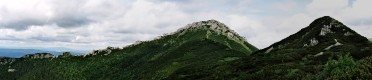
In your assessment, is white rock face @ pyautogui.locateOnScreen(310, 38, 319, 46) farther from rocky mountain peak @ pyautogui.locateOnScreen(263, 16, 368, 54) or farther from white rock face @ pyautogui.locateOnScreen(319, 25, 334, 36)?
white rock face @ pyautogui.locateOnScreen(319, 25, 334, 36)

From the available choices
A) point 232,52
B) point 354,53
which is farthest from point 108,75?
point 354,53

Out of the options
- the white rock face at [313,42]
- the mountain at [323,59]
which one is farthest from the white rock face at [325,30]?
the white rock face at [313,42]

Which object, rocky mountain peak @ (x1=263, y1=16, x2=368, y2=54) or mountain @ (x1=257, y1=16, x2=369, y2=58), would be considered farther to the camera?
rocky mountain peak @ (x1=263, y1=16, x2=368, y2=54)

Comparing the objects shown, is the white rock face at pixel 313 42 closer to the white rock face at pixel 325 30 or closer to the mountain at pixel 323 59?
the mountain at pixel 323 59

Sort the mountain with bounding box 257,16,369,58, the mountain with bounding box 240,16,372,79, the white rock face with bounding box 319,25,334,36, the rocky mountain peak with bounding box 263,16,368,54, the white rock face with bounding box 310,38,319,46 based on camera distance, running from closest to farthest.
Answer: the mountain with bounding box 240,16,372,79
the mountain with bounding box 257,16,369,58
the rocky mountain peak with bounding box 263,16,368,54
the white rock face with bounding box 310,38,319,46
the white rock face with bounding box 319,25,334,36

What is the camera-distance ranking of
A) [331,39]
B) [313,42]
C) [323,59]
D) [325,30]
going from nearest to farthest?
[323,59] < [331,39] < [313,42] < [325,30]

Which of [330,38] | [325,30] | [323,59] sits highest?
[325,30]

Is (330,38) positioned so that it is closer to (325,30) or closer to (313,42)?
(313,42)

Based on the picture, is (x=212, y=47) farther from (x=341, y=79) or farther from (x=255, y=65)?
(x=341, y=79)

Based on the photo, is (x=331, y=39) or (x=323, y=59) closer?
(x=323, y=59)

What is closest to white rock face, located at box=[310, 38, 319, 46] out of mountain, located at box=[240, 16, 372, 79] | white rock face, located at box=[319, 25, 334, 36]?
mountain, located at box=[240, 16, 372, 79]

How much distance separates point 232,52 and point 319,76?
107 m

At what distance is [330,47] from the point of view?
84.9 m

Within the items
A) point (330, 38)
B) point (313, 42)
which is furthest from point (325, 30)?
point (313, 42)
